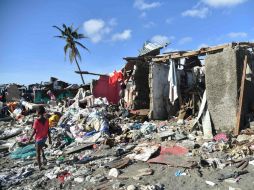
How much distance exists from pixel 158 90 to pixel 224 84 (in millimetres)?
3815

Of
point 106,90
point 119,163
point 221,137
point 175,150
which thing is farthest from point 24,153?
point 106,90

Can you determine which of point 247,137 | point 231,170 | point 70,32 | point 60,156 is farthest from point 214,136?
point 70,32

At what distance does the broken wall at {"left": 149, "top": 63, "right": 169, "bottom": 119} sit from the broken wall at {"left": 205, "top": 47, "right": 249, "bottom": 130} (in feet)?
10.4

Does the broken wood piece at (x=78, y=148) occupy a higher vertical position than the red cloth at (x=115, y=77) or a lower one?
lower

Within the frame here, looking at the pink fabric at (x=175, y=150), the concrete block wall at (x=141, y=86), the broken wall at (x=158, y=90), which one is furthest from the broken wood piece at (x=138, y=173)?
the concrete block wall at (x=141, y=86)

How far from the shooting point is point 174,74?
11.0 metres

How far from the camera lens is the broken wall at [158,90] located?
Result: 11538mm

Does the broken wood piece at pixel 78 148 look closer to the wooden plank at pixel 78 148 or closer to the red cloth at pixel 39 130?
the wooden plank at pixel 78 148

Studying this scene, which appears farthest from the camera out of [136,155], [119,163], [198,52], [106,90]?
[106,90]

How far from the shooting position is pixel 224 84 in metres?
8.17

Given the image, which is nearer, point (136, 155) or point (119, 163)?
point (119, 163)

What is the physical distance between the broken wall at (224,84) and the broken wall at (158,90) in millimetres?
3178

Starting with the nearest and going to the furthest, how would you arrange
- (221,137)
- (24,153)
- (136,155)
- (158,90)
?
(136,155), (221,137), (24,153), (158,90)

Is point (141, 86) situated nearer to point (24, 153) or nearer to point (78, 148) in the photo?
point (78, 148)
